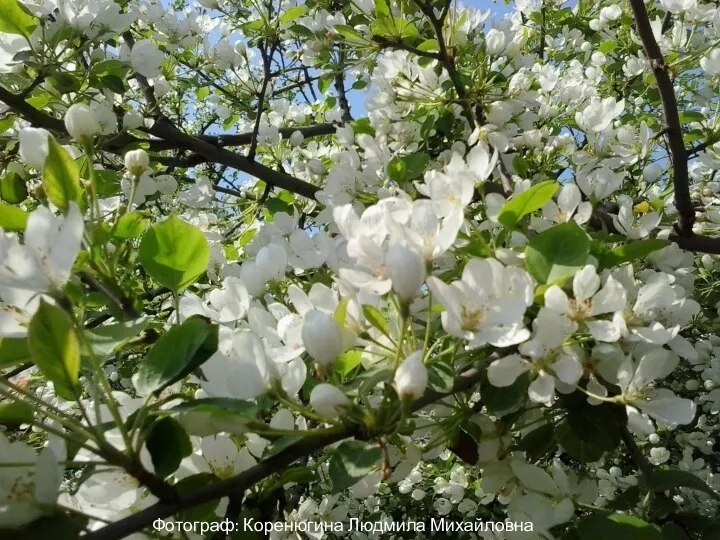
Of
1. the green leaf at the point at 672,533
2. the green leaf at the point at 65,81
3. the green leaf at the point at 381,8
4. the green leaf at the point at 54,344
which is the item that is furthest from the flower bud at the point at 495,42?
the green leaf at the point at 54,344

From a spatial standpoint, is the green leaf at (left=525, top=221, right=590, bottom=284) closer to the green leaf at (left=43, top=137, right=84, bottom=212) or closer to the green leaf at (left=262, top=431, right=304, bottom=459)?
the green leaf at (left=262, top=431, right=304, bottom=459)

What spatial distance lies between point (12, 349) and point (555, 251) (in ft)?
2.61

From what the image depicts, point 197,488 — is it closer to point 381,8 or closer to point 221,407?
point 221,407

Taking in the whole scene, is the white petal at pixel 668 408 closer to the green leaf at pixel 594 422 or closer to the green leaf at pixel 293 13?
the green leaf at pixel 594 422

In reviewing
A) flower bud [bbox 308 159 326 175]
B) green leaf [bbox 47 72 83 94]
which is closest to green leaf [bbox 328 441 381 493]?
green leaf [bbox 47 72 83 94]

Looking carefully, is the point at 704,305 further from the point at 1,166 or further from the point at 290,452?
the point at 1,166

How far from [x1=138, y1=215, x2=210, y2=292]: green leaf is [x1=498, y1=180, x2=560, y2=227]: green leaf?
0.50 metres

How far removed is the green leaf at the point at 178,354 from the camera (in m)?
0.83

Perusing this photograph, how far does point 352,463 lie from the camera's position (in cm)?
77

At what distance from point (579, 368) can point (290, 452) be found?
0.43 meters

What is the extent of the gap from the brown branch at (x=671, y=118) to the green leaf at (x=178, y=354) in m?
1.07

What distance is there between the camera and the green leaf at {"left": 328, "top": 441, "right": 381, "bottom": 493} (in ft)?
2.50

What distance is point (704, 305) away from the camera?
2324 mm

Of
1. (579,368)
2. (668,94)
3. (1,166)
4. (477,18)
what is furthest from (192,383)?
(477,18)
